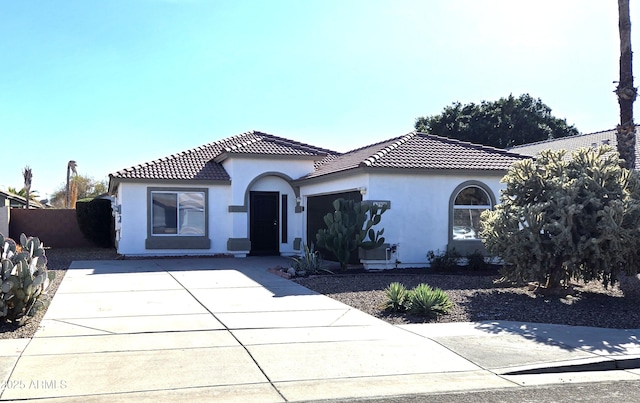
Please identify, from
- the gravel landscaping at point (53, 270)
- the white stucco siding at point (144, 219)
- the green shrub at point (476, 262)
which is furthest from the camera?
the white stucco siding at point (144, 219)

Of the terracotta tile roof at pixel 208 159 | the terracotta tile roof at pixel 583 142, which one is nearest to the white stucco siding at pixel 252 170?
the terracotta tile roof at pixel 208 159

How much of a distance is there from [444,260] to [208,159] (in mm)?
10624

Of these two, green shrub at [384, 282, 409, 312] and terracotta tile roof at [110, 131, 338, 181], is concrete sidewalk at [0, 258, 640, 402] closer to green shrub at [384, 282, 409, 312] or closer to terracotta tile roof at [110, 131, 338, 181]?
green shrub at [384, 282, 409, 312]

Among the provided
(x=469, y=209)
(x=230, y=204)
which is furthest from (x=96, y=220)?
(x=469, y=209)

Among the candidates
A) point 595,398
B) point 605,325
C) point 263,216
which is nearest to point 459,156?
point 263,216

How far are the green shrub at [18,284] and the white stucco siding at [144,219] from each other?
11.1 m

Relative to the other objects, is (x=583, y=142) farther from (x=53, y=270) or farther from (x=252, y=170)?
(x=53, y=270)

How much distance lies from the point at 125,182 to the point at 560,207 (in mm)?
14365

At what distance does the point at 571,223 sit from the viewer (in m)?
11.5

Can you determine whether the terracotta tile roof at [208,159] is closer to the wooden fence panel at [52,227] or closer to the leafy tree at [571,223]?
the wooden fence panel at [52,227]

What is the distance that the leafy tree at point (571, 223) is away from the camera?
11.2 m

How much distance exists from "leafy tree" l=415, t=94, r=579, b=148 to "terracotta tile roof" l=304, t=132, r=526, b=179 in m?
25.6

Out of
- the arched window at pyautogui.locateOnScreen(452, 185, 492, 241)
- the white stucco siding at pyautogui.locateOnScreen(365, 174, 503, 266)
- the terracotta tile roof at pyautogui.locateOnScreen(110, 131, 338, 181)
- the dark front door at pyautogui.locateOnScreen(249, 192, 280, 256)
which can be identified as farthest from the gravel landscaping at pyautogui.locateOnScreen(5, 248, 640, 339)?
the dark front door at pyautogui.locateOnScreen(249, 192, 280, 256)

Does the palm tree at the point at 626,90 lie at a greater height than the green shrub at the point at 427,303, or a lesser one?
greater
